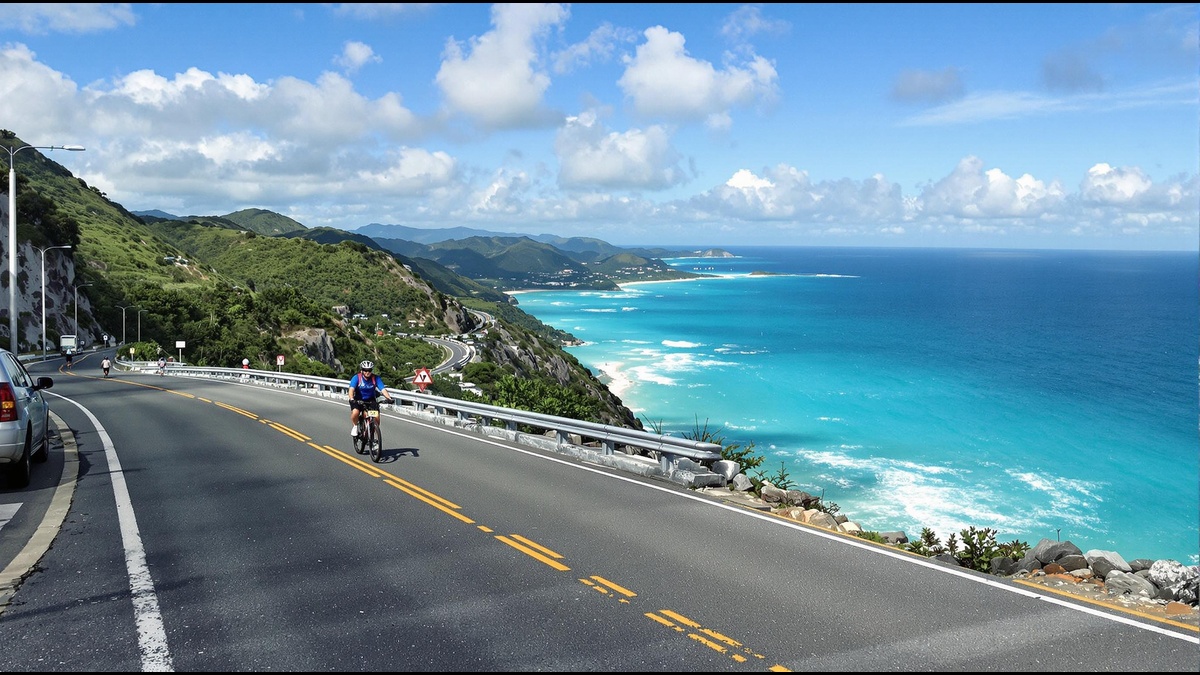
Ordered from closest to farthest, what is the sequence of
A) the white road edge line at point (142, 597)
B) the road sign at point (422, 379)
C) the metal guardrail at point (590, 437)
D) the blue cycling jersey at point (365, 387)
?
the white road edge line at point (142, 597) < the metal guardrail at point (590, 437) < the blue cycling jersey at point (365, 387) < the road sign at point (422, 379)

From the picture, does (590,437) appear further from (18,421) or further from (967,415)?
(967,415)

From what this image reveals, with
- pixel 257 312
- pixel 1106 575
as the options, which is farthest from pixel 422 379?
pixel 257 312

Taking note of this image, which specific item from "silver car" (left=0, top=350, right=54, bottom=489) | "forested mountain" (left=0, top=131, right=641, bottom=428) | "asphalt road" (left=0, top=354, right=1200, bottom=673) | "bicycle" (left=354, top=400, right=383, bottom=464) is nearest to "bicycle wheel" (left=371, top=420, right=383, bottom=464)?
"bicycle" (left=354, top=400, right=383, bottom=464)

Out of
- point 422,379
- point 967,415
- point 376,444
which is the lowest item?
point 967,415

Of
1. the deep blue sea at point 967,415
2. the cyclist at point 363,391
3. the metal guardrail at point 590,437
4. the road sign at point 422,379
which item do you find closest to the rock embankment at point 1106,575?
the metal guardrail at point 590,437

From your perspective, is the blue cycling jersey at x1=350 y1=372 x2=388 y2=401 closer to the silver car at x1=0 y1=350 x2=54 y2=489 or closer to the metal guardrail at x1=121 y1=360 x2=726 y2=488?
the metal guardrail at x1=121 y1=360 x2=726 y2=488

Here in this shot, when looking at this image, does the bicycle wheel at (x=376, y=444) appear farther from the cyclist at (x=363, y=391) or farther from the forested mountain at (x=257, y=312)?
the forested mountain at (x=257, y=312)

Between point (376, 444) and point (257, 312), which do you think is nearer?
point (376, 444)
